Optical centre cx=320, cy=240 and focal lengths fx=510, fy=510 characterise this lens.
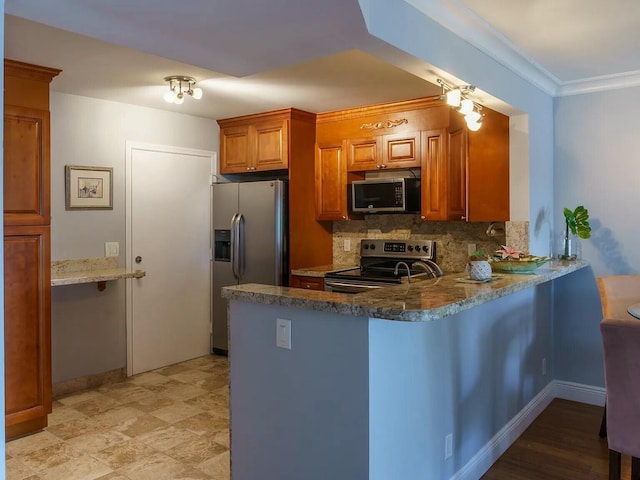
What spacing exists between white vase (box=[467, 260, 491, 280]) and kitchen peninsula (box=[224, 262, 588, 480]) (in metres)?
0.06

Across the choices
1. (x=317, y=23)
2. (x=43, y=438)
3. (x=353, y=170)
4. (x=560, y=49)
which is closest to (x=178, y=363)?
(x=43, y=438)

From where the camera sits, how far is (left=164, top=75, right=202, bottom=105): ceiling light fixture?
138 inches

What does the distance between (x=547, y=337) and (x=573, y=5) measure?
7.81 feet

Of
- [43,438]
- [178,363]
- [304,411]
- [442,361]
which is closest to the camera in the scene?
[304,411]

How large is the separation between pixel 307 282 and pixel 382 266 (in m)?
0.68

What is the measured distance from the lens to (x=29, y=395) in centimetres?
321

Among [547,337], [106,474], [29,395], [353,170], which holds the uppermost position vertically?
[353,170]

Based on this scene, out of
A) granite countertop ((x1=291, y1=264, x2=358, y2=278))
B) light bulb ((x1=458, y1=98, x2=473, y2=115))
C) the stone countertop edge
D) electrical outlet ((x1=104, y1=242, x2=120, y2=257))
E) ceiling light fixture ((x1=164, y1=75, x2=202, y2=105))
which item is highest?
ceiling light fixture ((x1=164, y1=75, x2=202, y2=105))

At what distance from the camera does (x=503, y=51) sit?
9.73 ft

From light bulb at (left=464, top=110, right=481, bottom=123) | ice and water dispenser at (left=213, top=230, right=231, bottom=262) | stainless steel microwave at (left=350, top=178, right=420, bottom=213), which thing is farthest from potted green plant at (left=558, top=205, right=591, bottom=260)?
ice and water dispenser at (left=213, top=230, right=231, bottom=262)

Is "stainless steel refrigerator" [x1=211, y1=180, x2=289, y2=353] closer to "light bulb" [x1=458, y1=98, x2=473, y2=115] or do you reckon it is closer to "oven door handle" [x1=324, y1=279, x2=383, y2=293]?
"oven door handle" [x1=324, y1=279, x2=383, y2=293]

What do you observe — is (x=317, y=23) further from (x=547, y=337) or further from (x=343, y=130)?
(x=547, y=337)

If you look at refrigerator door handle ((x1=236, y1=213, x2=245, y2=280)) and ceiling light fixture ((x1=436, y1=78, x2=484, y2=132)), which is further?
refrigerator door handle ((x1=236, y1=213, x2=245, y2=280))

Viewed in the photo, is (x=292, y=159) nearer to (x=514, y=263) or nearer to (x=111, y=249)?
(x=111, y=249)
